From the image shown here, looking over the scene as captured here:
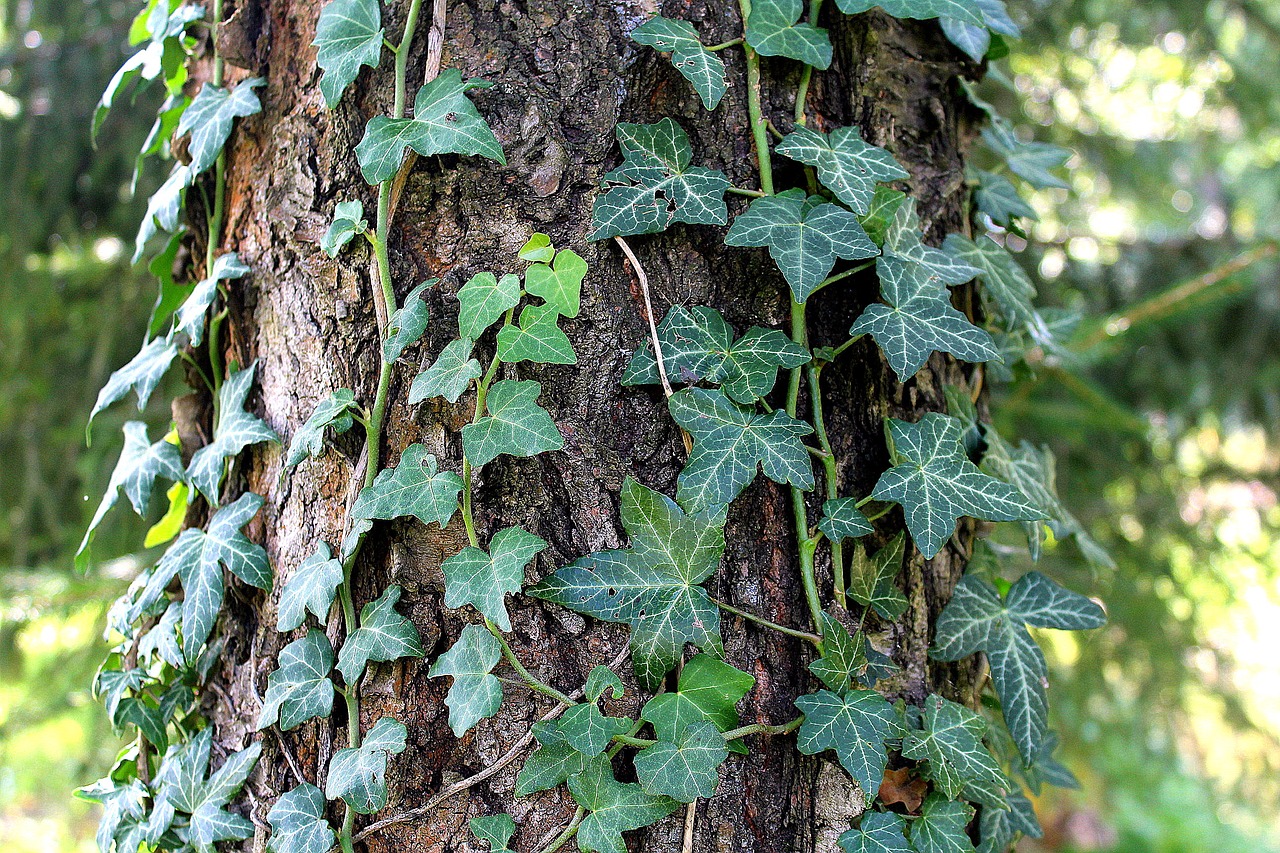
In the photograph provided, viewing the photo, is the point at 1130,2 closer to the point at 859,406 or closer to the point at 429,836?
the point at 859,406

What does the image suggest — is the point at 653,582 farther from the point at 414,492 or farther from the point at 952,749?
the point at 952,749

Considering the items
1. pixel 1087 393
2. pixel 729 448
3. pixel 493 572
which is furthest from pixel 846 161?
pixel 1087 393

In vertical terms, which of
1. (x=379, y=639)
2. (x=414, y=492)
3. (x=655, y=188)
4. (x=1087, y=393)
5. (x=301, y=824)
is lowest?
(x=1087, y=393)

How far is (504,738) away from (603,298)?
1.43 feet

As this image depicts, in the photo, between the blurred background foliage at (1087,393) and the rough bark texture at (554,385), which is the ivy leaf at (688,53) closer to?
the rough bark texture at (554,385)

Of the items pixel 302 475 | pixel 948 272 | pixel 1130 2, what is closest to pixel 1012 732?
pixel 948 272

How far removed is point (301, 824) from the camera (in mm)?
810

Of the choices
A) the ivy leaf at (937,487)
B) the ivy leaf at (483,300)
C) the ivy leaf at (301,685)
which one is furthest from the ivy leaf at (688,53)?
the ivy leaf at (301,685)

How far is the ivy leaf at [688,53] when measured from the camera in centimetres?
79

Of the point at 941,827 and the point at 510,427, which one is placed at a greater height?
the point at 510,427

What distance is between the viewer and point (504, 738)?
0.78m

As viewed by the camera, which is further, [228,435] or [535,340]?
[228,435]

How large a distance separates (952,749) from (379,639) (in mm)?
577

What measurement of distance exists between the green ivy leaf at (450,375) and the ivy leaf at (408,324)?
32 millimetres
